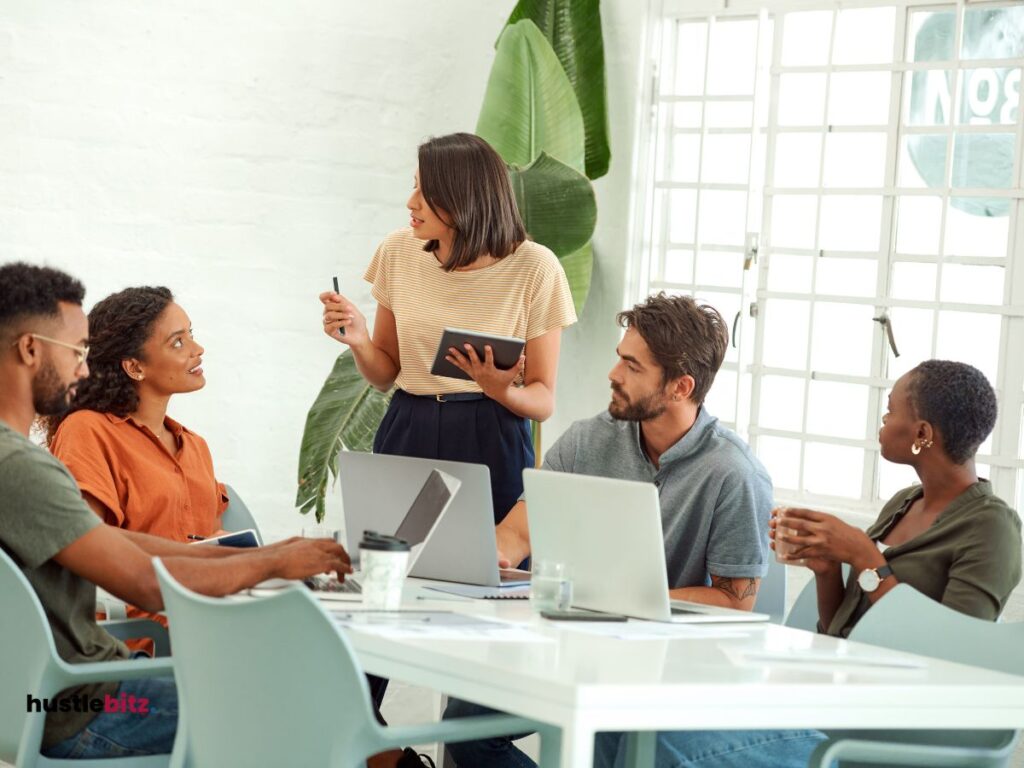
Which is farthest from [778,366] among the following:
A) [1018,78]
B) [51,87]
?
[51,87]

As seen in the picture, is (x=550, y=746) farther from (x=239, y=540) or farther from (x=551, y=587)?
(x=239, y=540)

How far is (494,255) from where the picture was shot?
10.5 ft

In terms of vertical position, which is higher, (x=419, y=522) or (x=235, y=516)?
(x=419, y=522)

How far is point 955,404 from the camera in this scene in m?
2.78

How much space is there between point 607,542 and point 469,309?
104cm

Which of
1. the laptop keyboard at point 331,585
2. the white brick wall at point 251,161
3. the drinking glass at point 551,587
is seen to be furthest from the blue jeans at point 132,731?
the white brick wall at point 251,161

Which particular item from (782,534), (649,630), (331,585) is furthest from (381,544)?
(782,534)

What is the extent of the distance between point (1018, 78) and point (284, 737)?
3.06 meters

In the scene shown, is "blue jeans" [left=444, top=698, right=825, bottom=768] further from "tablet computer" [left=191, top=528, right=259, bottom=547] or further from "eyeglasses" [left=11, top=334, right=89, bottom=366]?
"eyeglasses" [left=11, top=334, right=89, bottom=366]

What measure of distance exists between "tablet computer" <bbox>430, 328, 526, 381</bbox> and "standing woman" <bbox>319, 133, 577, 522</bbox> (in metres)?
0.18

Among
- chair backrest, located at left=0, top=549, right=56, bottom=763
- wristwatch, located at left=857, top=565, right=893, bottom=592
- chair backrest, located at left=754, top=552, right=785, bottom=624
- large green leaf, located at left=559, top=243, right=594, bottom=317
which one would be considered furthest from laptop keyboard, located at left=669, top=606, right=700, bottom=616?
large green leaf, located at left=559, top=243, right=594, bottom=317

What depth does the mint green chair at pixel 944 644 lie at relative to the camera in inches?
86.4

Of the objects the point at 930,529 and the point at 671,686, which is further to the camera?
the point at 930,529

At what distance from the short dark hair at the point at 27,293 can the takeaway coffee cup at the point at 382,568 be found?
674mm
